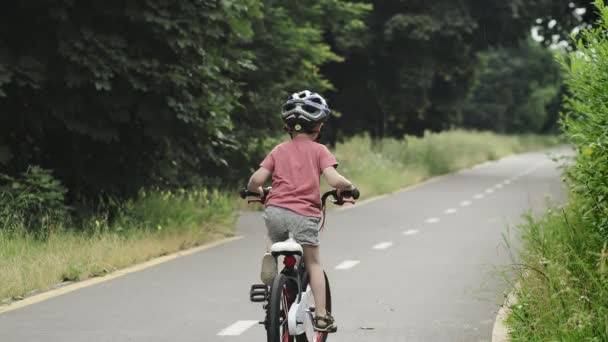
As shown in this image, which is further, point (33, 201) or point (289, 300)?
point (33, 201)

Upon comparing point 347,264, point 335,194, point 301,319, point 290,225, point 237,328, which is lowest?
point 347,264

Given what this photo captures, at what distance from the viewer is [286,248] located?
21.8 feet

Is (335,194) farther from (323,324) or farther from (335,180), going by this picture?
(323,324)

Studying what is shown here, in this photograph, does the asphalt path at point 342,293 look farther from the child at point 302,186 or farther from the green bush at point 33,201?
the green bush at point 33,201

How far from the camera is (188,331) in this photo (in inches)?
331

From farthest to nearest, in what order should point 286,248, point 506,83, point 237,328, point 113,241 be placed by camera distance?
1. point 506,83
2. point 113,241
3. point 237,328
4. point 286,248

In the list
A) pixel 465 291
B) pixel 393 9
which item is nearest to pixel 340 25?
pixel 393 9

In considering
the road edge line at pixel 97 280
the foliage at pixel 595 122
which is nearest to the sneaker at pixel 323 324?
the foliage at pixel 595 122

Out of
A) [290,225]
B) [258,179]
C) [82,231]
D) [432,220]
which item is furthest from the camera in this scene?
[432,220]

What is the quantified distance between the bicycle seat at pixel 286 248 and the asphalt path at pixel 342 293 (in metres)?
1.63

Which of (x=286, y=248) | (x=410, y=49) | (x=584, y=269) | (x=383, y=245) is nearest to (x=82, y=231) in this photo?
(x=383, y=245)

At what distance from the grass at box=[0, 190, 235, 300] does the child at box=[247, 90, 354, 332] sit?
145 inches

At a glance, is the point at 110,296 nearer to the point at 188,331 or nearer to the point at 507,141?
the point at 188,331

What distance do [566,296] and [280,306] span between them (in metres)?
1.86
